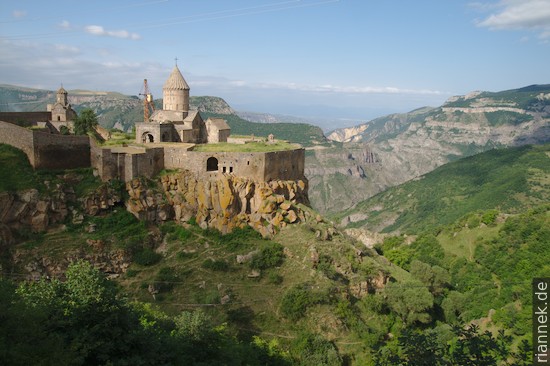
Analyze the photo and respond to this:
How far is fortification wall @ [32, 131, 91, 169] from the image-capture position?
33531 mm

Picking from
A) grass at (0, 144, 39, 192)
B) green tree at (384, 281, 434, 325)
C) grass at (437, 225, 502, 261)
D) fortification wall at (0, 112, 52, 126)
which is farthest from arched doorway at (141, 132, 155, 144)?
grass at (437, 225, 502, 261)

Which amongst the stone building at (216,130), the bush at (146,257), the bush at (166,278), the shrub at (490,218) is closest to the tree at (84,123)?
the stone building at (216,130)

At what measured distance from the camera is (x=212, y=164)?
37250mm

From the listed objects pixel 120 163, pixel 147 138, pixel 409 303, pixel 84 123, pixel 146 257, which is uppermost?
pixel 84 123

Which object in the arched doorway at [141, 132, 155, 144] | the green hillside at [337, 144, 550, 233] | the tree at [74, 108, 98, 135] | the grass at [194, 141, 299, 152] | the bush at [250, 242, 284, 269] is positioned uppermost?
the tree at [74, 108, 98, 135]

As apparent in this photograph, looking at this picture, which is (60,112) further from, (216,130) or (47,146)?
(216,130)

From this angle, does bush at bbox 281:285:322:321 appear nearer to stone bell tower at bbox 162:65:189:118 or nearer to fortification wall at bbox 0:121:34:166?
fortification wall at bbox 0:121:34:166

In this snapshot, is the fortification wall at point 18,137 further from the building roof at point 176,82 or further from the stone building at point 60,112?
the building roof at point 176,82

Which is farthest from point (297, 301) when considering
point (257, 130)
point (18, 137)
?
point (257, 130)

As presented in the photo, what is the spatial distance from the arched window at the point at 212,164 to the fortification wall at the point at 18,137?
12973 millimetres

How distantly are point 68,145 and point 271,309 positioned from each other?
20063 millimetres

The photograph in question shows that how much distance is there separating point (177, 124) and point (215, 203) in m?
11.3

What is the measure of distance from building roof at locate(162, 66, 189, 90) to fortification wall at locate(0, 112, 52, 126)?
12393 millimetres

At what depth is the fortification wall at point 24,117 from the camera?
134ft
